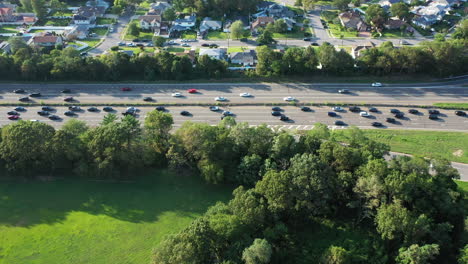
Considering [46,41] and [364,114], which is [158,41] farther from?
[364,114]

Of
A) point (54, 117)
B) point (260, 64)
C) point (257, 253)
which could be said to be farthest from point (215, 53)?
point (257, 253)

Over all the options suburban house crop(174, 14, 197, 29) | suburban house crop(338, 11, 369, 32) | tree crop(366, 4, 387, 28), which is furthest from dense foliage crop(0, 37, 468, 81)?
suburban house crop(174, 14, 197, 29)

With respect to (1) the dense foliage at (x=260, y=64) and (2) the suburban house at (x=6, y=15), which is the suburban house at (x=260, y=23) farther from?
(2) the suburban house at (x=6, y=15)

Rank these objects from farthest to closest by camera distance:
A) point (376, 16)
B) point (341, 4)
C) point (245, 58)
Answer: point (341, 4), point (376, 16), point (245, 58)

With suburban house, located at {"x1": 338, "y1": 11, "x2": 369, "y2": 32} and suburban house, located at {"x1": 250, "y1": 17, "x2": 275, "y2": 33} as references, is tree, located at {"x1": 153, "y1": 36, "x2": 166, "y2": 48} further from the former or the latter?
suburban house, located at {"x1": 338, "y1": 11, "x2": 369, "y2": 32}

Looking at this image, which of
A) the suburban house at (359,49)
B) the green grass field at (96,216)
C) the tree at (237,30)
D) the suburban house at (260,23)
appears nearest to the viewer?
the green grass field at (96,216)

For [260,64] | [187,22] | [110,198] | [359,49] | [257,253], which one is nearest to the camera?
[257,253]

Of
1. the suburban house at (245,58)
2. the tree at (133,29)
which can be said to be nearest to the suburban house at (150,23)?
the tree at (133,29)
